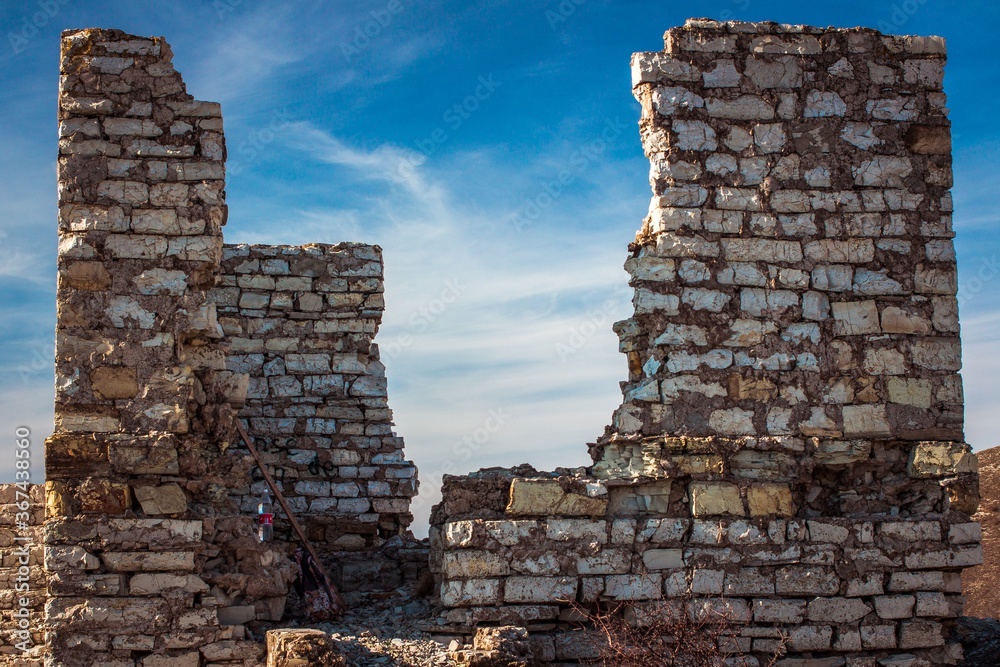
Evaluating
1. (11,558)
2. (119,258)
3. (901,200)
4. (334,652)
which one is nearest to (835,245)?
(901,200)

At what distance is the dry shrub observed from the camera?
6.92m

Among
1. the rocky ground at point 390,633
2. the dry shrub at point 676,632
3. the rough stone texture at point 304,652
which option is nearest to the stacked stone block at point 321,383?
the rocky ground at point 390,633

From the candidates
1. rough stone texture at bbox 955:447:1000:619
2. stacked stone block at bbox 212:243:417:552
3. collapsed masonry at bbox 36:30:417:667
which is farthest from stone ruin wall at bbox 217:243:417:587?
rough stone texture at bbox 955:447:1000:619

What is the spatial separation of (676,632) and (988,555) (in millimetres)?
6494

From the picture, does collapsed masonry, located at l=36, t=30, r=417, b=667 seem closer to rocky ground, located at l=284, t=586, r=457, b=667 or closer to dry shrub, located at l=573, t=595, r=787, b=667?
rocky ground, located at l=284, t=586, r=457, b=667

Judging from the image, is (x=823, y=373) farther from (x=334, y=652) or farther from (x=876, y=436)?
(x=334, y=652)

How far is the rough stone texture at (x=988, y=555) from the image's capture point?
1133 cm

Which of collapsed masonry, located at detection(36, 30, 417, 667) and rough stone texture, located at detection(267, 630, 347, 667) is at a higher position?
collapsed masonry, located at detection(36, 30, 417, 667)

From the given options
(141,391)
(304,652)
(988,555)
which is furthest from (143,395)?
(988,555)

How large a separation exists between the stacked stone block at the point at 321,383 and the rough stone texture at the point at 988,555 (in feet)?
20.2

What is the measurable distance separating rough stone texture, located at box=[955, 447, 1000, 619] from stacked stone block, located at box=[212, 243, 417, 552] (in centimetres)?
617

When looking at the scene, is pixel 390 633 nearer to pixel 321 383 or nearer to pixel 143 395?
pixel 143 395

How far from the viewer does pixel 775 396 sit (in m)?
7.55

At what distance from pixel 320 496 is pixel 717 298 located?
181 inches
